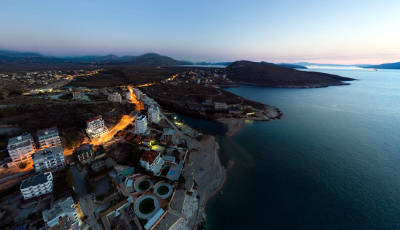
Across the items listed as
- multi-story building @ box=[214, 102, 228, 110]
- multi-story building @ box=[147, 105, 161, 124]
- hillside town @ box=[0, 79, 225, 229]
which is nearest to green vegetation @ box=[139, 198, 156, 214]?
hillside town @ box=[0, 79, 225, 229]

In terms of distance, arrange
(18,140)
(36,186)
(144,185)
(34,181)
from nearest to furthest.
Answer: (36,186) → (34,181) → (144,185) → (18,140)

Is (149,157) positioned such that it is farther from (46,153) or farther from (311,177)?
(311,177)

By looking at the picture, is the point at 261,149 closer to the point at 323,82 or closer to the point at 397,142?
the point at 397,142

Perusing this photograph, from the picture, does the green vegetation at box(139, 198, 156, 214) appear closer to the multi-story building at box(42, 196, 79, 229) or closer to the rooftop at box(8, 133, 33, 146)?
the multi-story building at box(42, 196, 79, 229)

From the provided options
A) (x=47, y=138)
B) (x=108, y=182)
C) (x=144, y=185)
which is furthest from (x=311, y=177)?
(x=47, y=138)

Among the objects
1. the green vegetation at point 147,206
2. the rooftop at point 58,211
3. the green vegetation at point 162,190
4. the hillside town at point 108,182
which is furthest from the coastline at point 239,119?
the rooftop at point 58,211

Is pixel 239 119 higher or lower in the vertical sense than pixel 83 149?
lower

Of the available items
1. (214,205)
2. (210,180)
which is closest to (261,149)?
(210,180)
